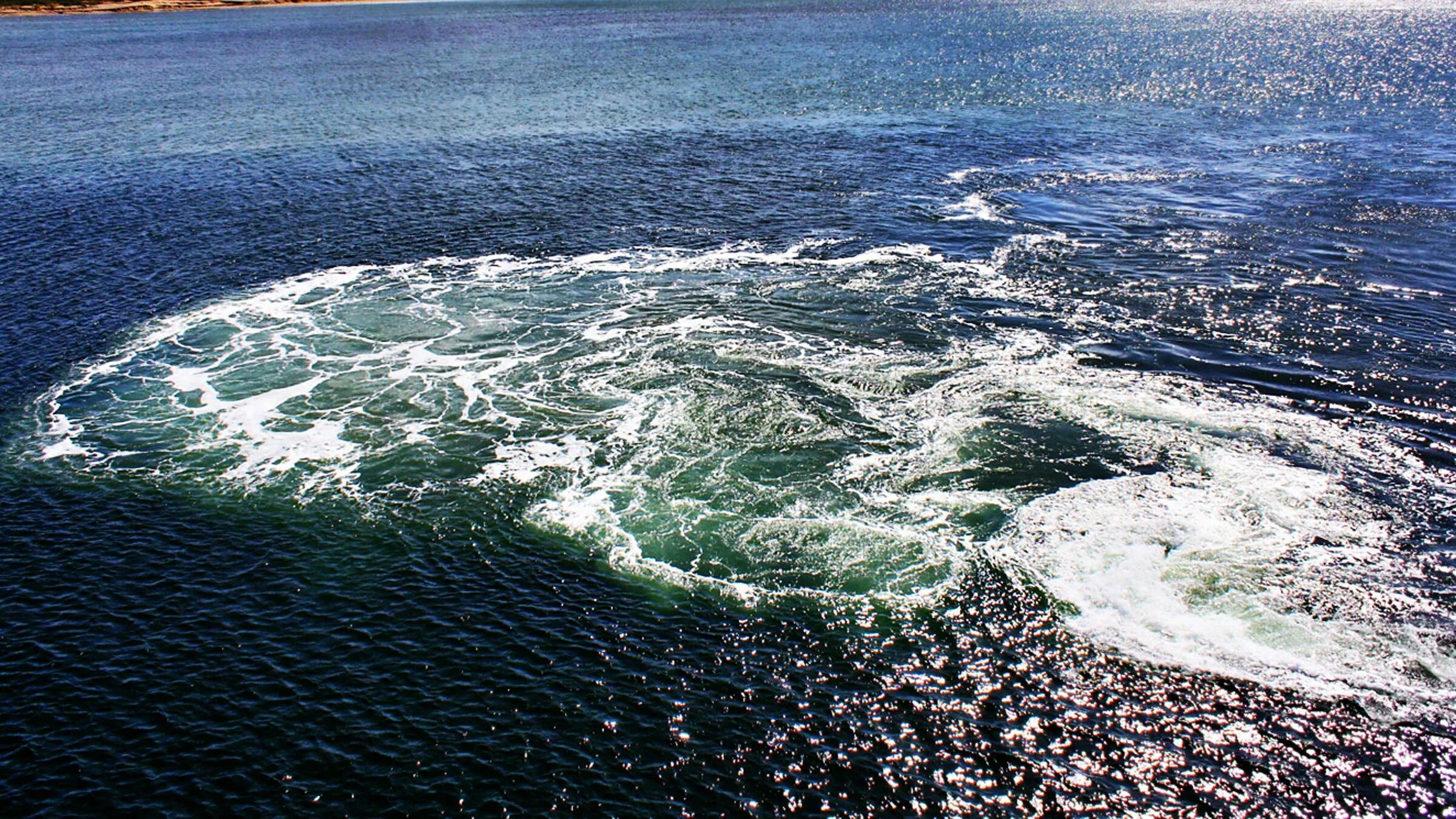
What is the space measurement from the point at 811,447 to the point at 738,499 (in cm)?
812

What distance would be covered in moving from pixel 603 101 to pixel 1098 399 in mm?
138632

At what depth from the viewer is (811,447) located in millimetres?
64562

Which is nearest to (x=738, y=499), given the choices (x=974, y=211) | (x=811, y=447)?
(x=811, y=447)

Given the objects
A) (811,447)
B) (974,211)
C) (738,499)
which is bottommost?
(738,499)

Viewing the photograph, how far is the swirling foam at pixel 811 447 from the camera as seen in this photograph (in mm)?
49531

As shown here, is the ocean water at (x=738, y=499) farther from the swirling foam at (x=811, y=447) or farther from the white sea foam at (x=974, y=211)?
the white sea foam at (x=974, y=211)

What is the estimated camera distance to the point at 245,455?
65625 mm

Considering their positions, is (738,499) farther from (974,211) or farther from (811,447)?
(974,211)

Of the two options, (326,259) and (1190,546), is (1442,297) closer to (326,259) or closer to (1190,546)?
(1190,546)

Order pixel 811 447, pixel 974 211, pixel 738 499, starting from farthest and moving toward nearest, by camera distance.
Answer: pixel 974 211 → pixel 811 447 → pixel 738 499

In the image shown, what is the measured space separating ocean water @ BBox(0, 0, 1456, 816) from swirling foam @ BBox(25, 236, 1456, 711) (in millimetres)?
341

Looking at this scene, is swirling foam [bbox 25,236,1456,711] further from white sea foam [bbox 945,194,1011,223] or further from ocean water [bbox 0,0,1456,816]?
white sea foam [bbox 945,194,1011,223]

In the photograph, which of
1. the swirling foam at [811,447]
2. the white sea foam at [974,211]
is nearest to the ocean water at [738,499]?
the swirling foam at [811,447]

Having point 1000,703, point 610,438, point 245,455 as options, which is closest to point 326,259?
point 245,455
